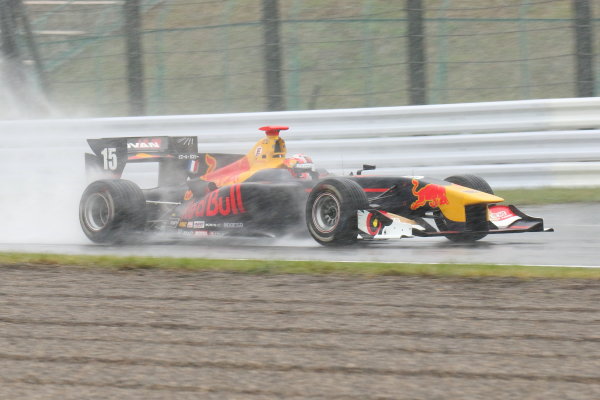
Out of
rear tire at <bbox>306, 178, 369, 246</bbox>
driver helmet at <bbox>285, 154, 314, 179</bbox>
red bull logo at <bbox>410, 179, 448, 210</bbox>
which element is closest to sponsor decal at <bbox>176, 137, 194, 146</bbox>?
driver helmet at <bbox>285, 154, 314, 179</bbox>

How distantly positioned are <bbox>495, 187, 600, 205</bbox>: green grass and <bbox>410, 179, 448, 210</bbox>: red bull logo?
295cm

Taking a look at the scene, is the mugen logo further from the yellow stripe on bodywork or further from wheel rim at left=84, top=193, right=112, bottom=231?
the yellow stripe on bodywork

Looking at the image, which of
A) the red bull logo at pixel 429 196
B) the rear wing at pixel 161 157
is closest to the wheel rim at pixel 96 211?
the rear wing at pixel 161 157

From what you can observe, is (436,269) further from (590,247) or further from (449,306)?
(590,247)

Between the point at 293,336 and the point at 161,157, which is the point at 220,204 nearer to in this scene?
the point at 161,157

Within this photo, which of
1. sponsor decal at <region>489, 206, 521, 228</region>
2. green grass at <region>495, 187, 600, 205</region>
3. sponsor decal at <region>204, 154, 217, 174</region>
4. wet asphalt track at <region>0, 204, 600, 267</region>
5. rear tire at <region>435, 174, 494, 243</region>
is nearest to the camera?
wet asphalt track at <region>0, 204, 600, 267</region>

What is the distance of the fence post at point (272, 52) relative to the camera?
11.7 metres

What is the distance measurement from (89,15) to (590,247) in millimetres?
14140

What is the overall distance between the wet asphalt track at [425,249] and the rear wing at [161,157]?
2.49ft

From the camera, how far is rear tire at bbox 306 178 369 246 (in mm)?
7477

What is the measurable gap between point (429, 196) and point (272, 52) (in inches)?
188

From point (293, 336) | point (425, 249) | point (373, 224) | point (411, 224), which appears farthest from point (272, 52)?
point (293, 336)

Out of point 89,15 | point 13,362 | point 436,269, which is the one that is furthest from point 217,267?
point 89,15

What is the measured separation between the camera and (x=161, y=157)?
9195mm
